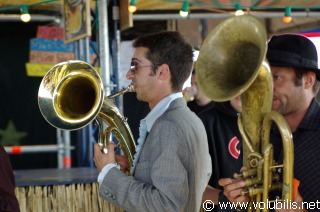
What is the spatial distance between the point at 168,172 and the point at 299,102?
0.57 m

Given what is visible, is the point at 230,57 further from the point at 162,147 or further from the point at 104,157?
the point at 104,157

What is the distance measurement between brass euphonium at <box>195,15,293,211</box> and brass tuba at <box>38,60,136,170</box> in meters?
0.79

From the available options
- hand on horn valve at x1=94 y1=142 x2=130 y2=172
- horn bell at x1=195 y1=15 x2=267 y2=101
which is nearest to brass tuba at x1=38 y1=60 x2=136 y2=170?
hand on horn valve at x1=94 y1=142 x2=130 y2=172

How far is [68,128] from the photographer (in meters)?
2.74

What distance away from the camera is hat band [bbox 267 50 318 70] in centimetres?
207

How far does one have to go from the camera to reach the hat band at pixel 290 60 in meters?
2.07

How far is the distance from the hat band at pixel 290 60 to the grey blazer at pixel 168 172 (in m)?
0.51

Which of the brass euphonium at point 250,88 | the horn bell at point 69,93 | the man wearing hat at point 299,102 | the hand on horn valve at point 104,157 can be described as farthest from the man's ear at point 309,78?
the horn bell at point 69,93

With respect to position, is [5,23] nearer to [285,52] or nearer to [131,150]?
[131,150]

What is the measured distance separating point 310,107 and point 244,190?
42 cm

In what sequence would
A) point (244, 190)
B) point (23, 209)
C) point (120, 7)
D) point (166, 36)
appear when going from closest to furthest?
point (244, 190) < point (166, 36) < point (23, 209) < point (120, 7)

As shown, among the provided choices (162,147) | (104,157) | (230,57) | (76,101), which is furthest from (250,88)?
(76,101)

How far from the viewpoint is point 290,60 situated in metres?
2.08

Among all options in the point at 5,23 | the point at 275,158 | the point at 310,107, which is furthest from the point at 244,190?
the point at 5,23
